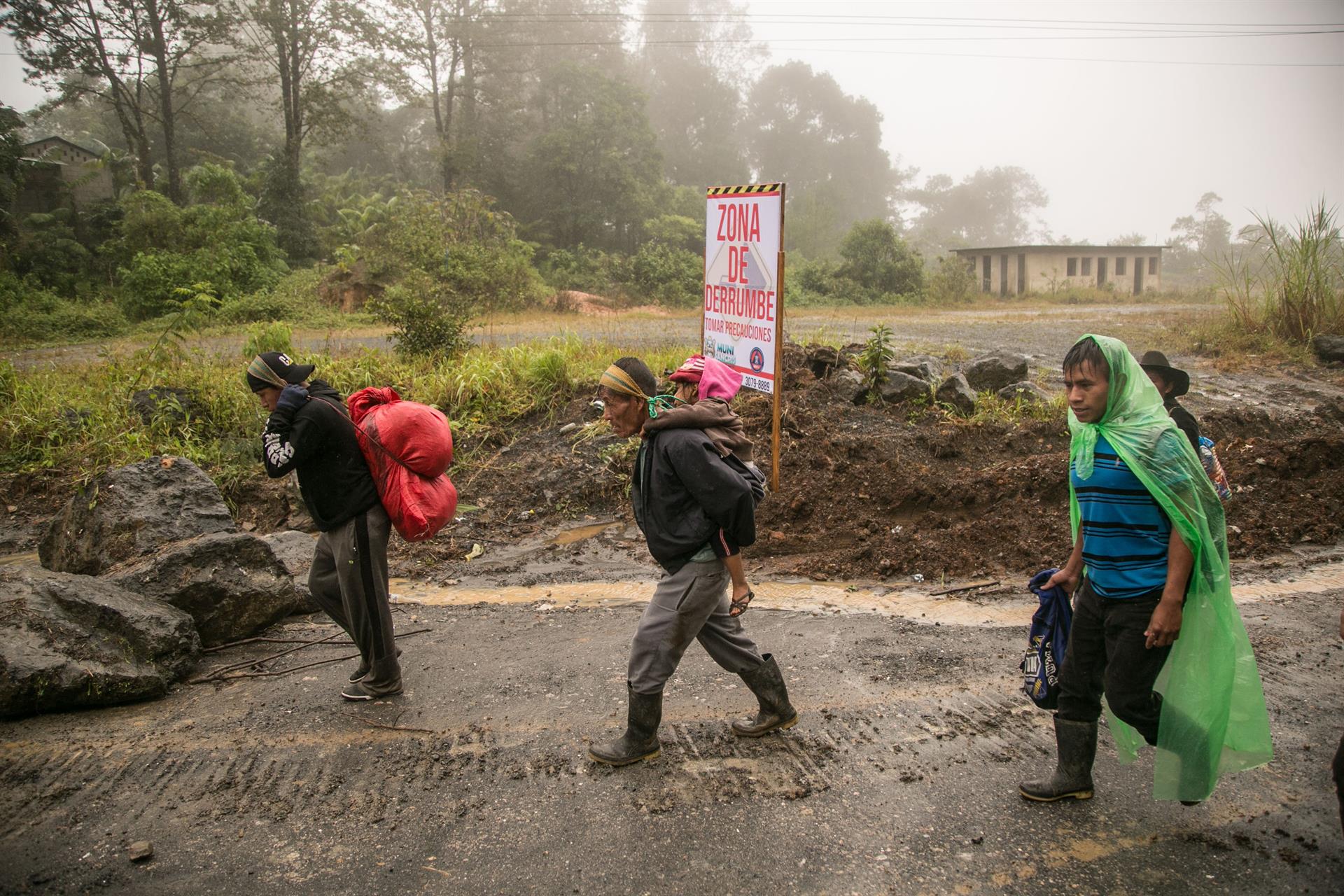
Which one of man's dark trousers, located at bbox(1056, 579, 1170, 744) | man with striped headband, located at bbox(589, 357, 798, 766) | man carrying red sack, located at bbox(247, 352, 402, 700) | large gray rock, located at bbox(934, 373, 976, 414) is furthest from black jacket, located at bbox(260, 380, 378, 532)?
large gray rock, located at bbox(934, 373, 976, 414)

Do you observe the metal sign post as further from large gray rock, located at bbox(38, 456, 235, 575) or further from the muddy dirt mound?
large gray rock, located at bbox(38, 456, 235, 575)

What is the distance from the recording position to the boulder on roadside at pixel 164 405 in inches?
338

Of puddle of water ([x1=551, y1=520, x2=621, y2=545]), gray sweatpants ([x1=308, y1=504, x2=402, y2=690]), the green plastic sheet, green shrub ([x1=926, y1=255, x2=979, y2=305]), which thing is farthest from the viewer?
green shrub ([x1=926, y1=255, x2=979, y2=305])

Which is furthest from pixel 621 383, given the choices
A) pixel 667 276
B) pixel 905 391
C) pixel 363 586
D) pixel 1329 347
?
pixel 667 276

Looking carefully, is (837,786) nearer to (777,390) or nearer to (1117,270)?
(777,390)

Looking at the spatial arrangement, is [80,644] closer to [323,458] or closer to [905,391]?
[323,458]

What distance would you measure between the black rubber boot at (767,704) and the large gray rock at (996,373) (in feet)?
21.9

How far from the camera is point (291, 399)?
12.8ft

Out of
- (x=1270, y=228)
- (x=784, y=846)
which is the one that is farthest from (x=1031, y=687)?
(x=1270, y=228)

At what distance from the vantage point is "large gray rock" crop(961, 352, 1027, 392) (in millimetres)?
9586

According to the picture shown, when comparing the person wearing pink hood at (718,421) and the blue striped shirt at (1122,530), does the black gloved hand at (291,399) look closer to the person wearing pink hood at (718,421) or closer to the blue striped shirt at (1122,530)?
the person wearing pink hood at (718,421)

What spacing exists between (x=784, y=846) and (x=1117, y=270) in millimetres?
37525

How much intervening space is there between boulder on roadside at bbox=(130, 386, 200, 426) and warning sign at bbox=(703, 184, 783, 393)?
17.9 ft

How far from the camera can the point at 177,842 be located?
307 cm
